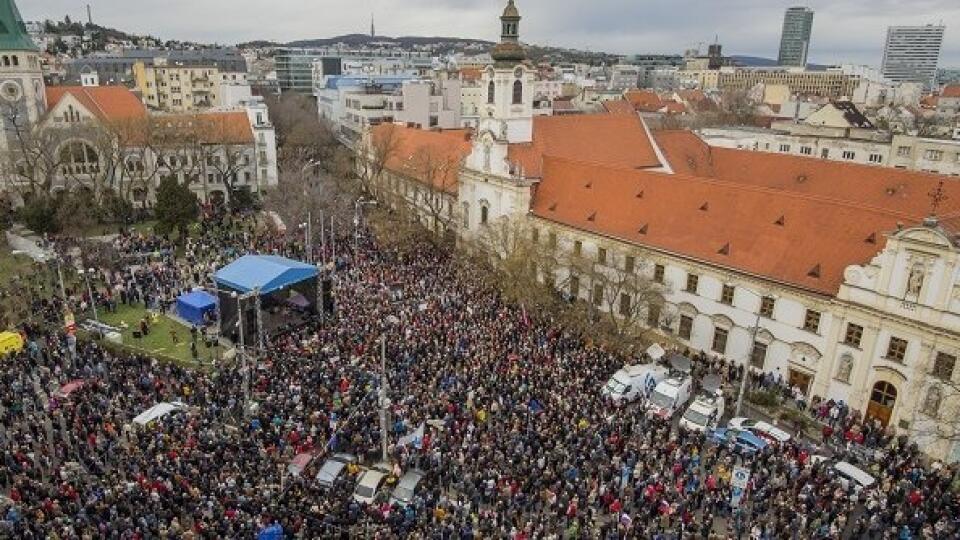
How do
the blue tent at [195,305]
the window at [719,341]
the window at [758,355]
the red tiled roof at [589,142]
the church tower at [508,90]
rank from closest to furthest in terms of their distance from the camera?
the window at [758,355], the window at [719,341], the blue tent at [195,305], the church tower at [508,90], the red tiled roof at [589,142]

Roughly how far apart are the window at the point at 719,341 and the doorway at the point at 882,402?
7669 millimetres

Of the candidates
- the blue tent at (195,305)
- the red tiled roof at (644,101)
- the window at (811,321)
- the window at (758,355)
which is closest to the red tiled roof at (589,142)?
the window at (758,355)

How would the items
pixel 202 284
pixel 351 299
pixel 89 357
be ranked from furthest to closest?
pixel 202 284 → pixel 351 299 → pixel 89 357

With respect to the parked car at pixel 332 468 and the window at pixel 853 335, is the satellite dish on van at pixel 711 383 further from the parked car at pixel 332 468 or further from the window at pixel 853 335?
the parked car at pixel 332 468

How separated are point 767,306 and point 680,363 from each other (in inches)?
214

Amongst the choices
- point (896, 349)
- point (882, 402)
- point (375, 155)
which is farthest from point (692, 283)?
point (375, 155)

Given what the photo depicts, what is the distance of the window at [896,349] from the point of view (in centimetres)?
2973

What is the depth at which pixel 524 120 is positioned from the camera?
4956 centimetres

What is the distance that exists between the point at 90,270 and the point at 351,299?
18.5 m

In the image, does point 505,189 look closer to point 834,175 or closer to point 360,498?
point 834,175

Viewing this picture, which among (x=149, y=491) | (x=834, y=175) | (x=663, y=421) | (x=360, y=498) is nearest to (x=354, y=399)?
(x=360, y=498)

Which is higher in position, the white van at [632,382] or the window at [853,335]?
the window at [853,335]

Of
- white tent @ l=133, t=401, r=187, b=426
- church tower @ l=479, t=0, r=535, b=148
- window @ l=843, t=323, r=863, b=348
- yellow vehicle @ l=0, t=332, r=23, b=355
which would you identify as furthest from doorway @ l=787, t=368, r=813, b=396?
yellow vehicle @ l=0, t=332, r=23, b=355

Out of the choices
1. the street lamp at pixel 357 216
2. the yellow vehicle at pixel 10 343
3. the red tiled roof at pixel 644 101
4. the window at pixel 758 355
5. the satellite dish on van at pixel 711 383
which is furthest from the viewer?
the red tiled roof at pixel 644 101
